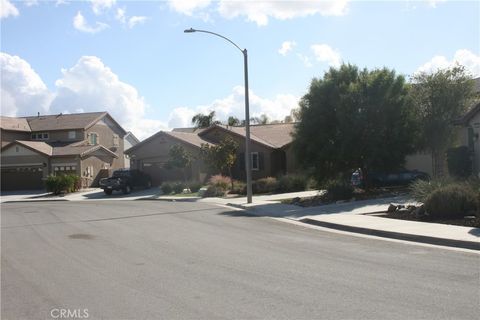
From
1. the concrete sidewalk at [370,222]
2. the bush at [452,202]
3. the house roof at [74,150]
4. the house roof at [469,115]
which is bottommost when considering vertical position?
the concrete sidewalk at [370,222]

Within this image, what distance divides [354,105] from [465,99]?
7367 mm

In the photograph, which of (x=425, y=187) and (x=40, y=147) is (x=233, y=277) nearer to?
(x=425, y=187)

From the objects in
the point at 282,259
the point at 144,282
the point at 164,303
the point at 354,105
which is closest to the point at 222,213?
the point at 354,105

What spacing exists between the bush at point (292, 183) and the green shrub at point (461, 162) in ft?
32.1

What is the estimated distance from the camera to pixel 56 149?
50031mm

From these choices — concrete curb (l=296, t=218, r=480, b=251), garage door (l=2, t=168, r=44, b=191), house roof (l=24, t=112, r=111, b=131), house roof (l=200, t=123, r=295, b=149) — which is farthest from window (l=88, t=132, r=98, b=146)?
concrete curb (l=296, t=218, r=480, b=251)

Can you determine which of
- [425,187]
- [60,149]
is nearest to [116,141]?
[60,149]

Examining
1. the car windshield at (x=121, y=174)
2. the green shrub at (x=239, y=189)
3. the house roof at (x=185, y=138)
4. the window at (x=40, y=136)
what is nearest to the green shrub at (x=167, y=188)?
the house roof at (x=185, y=138)

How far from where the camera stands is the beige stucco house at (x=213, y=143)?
133 feet

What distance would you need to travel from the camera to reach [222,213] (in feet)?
70.1

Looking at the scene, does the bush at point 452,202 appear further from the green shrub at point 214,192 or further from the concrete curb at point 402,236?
the green shrub at point 214,192

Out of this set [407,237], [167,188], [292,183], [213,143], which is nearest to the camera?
[407,237]

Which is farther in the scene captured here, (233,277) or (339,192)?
(339,192)

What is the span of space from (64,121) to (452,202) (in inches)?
1909
